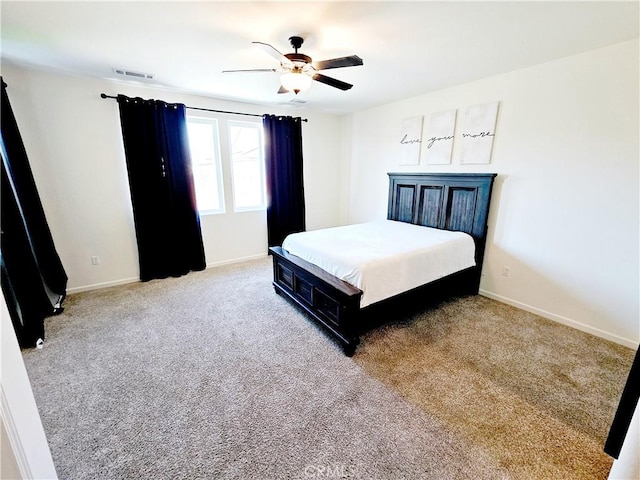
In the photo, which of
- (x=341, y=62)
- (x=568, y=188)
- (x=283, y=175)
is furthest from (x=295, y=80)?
(x=568, y=188)

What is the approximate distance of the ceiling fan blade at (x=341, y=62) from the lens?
180 centimetres

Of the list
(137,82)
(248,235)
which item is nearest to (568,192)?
(248,235)

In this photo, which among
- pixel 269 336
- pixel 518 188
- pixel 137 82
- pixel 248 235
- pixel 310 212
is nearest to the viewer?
pixel 269 336

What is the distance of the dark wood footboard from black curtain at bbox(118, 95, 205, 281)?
4.78ft

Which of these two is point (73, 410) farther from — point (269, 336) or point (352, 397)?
point (352, 397)

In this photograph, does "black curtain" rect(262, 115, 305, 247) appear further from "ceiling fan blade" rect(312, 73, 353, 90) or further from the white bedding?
"ceiling fan blade" rect(312, 73, 353, 90)

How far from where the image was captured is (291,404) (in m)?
1.69

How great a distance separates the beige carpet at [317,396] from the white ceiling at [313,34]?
2.38 metres

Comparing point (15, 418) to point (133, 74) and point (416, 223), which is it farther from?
point (416, 223)

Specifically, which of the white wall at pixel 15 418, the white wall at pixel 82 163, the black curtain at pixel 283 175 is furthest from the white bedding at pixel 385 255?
the white wall at pixel 82 163

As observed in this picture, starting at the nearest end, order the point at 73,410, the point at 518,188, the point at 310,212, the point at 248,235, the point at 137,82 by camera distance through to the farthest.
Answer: the point at 73,410
the point at 518,188
the point at 137,82
the point at 248,235
the point at 310,212

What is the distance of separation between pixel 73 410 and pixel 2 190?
193 cm

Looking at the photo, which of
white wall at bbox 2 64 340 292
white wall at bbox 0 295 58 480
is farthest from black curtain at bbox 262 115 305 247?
white wall at bbox 0 295 58 480

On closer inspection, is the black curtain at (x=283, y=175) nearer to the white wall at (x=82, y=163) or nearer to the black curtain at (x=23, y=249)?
the white wall at (x=82, y=163)
